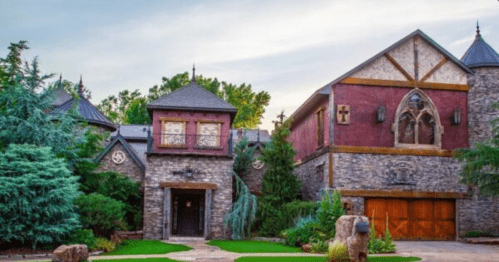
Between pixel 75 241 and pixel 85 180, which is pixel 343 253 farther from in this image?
pixel 85 180

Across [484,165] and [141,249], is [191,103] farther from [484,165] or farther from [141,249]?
[484,165]

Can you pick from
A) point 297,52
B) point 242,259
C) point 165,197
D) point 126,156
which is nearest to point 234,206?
point 165,197

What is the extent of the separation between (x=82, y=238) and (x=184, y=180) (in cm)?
729

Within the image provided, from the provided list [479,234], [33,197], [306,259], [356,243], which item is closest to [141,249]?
[33,197]

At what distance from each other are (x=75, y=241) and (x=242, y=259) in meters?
5.57

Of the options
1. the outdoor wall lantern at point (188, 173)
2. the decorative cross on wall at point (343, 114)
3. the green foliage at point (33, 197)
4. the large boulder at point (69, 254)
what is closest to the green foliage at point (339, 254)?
the large boulder at point (69, 254)

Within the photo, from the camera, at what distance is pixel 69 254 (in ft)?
41.4

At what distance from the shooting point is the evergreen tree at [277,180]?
22.2 meters

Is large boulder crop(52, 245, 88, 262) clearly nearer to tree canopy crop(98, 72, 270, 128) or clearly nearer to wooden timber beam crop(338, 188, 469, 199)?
wooden timber beam crop(338, 188, 469, 199)

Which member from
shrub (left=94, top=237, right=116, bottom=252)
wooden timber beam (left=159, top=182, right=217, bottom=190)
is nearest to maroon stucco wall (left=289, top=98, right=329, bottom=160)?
wooden timber beam (left=159, top=182, right=217, bottom=190)

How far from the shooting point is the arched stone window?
22094 millimetres

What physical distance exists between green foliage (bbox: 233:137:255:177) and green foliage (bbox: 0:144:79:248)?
11.3m

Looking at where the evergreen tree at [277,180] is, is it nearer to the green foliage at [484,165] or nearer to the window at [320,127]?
the window at [320,127]

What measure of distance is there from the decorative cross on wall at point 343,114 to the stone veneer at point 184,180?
17.0 ft
